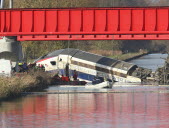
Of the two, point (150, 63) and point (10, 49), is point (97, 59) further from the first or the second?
point (150, 63)

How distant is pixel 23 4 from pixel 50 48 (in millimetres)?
5643

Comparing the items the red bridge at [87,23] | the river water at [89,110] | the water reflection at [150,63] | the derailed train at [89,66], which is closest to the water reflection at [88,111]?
the river water at [89,110]

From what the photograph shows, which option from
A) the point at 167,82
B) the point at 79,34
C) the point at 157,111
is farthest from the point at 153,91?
the point at 157,111

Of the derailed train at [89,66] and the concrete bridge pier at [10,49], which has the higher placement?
the concrete bridge pier at [10,49]

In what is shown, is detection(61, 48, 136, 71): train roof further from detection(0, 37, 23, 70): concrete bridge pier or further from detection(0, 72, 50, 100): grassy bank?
detection(0, 72, 50, 100): grassy bank

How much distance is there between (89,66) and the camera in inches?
2879

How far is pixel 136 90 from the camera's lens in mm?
55844

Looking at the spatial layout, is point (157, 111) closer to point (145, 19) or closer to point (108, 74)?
point (145, 19)

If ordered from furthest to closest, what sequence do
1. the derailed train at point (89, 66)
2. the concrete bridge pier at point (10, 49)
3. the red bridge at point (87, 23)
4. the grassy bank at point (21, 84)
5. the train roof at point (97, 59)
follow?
the train roof at point (97, 59) → the derailed train at point (89, 66) → the concrete bridge pier at point (10, 49) → the red bridge at point (87, 23) → the grassy bank at point (21, 84)

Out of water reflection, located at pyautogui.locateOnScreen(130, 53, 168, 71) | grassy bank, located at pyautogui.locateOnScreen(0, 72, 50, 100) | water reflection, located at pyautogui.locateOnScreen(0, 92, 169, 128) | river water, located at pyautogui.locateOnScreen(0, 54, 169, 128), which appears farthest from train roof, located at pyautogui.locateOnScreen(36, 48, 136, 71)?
water reflection, located at pyautogui.locateOnScreen(0, 92, 169, 128)

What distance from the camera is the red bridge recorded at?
178 feet

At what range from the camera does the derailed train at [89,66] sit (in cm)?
7106

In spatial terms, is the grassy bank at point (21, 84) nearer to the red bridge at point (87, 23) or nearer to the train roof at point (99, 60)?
the red bridge at point (87, 23)

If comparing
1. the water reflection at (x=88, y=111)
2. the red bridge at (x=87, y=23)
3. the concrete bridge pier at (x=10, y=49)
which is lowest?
the water reflection at (x=88, y=111)
